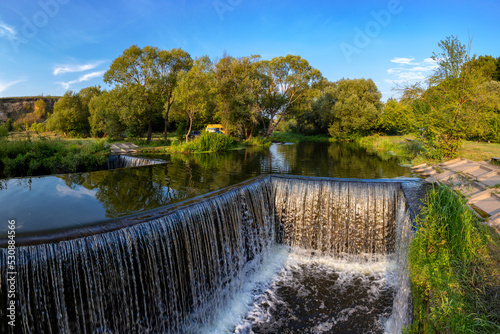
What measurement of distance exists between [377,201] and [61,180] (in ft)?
32.6

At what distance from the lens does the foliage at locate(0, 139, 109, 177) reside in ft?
34.8

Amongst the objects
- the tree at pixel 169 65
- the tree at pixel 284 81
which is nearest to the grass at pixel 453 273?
the tree at pixel 169 65

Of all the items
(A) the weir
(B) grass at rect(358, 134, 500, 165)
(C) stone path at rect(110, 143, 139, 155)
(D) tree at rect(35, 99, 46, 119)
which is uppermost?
(D) tree at rect(35, 99, 46, 119)

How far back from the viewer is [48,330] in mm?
3709

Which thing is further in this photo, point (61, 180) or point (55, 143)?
point (55, 143)

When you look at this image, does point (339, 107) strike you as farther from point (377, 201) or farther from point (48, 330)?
point (48, 330)

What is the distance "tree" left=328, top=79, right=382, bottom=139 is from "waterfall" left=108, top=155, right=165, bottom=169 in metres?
26.7

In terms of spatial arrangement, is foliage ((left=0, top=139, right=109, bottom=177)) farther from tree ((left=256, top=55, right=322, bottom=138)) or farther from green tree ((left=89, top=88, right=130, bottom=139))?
tree ((left=256, top=55, right=322, bottom=138))

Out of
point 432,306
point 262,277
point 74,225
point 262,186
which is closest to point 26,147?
point 74,225

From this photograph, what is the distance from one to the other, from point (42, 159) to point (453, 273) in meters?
13.7

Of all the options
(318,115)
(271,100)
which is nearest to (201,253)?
(271,100)

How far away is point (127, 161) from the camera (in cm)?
1395

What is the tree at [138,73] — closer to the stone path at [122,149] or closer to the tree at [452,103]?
the stone path at [122,149]

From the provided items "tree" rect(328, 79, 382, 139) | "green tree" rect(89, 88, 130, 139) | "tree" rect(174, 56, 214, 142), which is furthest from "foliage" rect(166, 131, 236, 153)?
"tree" rect(328, 79, 382, 139)
